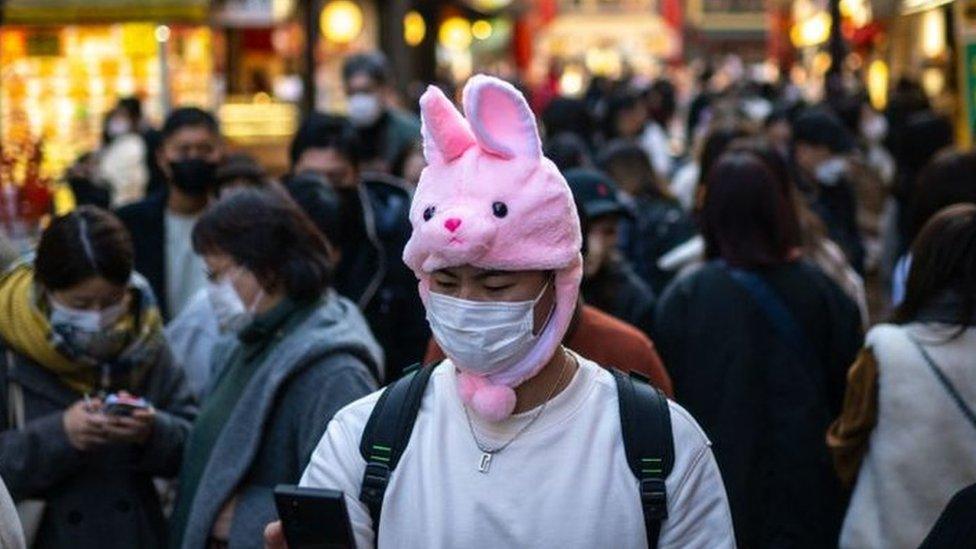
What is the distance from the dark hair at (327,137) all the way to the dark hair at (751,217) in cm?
195

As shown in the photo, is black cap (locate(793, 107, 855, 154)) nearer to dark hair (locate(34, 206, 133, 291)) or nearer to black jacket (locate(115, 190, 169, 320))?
black jacket (locate(115, 190, 169, 320))

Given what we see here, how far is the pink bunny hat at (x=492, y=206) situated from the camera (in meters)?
3.53

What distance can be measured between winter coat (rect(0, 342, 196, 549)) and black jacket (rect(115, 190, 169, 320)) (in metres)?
2.34

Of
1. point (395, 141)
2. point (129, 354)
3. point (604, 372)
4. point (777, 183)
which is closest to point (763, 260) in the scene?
point (777, 183)

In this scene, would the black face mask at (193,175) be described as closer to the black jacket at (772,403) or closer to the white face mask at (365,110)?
the black jacket at (772,403)

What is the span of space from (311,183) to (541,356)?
3293mm

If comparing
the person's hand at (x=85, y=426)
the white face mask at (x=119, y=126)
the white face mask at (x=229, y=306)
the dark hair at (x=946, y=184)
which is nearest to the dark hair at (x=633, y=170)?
the dark hair at (x=946, y=184)

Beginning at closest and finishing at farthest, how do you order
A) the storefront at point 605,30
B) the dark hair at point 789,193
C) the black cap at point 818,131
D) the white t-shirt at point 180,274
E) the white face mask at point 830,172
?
the dark hair at point 789,193
the white t-shirt at point 180,274
the white face mask at point 830,172
the black cap at point 818,131
the storefront at point 605,30

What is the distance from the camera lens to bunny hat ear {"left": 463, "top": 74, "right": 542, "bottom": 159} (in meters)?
3.51

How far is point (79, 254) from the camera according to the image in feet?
17.9

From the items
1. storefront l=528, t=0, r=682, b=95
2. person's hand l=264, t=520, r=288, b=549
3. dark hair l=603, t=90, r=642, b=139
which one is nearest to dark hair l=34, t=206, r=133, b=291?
person's hand l=264, t=520, r=288, b=549

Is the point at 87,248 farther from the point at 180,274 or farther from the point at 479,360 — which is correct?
the point at 180,274

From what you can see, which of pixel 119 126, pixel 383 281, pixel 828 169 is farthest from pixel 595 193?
pixel 119 126

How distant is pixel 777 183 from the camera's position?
653 centimetres
